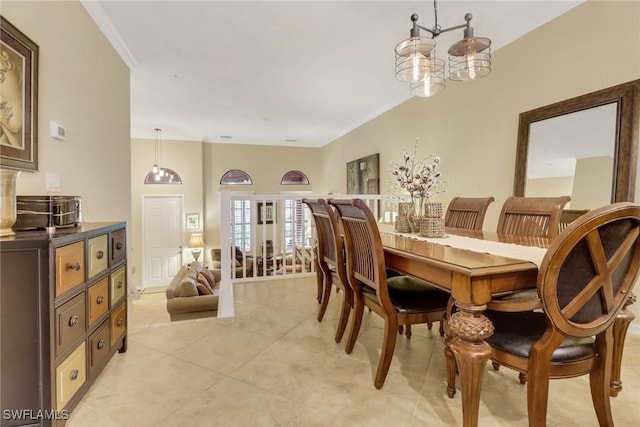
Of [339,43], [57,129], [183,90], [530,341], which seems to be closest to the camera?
[530,341]

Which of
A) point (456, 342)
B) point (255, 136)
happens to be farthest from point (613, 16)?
point (255, 136)

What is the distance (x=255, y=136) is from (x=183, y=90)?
10.4 ft

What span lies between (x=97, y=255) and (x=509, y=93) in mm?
3743

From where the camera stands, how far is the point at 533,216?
2.00 metres

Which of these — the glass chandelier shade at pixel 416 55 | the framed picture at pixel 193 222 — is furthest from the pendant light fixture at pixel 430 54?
the framed picture at pixel 193 222

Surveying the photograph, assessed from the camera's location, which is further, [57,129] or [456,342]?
[57,129]

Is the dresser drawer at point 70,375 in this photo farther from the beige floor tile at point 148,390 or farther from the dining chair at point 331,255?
the dining chair at point 331,255

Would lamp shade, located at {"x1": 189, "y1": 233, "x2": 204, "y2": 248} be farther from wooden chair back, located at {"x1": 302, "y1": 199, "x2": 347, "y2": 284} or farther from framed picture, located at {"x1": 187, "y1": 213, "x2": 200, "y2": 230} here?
wooden chair back, located at {"x1": 302, "y1": 199, "x2": 347, "y2": 284}

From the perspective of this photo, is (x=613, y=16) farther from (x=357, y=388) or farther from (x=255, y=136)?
(x=255, y=136)

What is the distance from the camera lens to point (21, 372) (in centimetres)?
113

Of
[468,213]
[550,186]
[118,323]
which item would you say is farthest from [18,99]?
[550,186]

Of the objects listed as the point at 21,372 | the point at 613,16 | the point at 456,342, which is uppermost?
the point at 613,16

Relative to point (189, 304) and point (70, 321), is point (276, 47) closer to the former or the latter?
point (70, 321)

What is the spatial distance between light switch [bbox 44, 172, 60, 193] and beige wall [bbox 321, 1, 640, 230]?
151 inches
